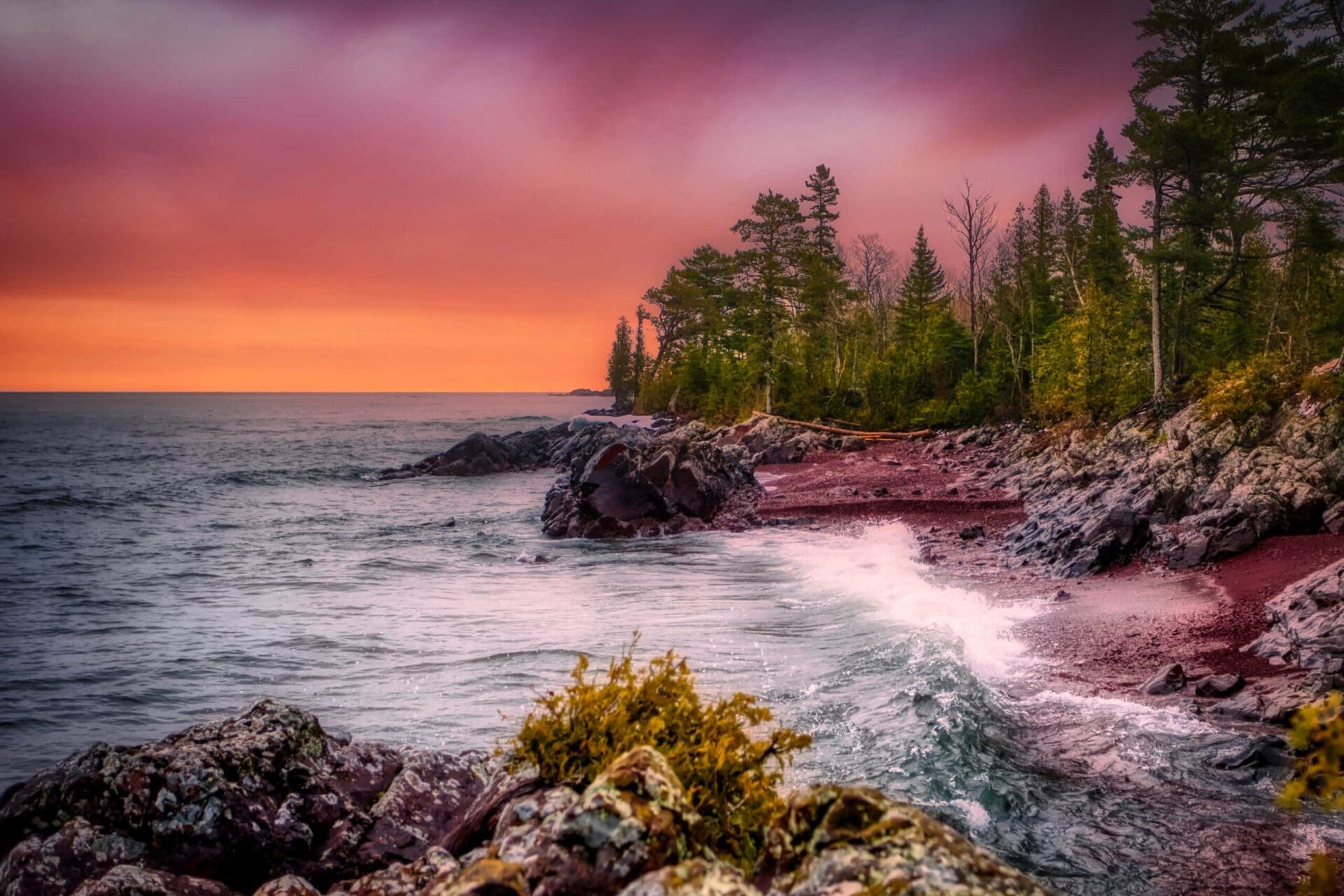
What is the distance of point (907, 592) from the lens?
49.7 ft

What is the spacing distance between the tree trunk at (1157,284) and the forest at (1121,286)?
0.25 ft

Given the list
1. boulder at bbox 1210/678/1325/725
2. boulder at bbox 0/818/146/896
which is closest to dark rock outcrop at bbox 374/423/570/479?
boulder at bbox 0/818/146/896

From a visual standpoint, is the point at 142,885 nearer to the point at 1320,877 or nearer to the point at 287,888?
the point at 287,888

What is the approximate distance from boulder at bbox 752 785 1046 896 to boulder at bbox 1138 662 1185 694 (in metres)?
8.47

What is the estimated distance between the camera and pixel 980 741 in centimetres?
818

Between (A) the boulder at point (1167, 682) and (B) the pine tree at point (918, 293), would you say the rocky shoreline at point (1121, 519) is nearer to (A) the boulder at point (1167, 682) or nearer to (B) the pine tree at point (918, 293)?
(A) the boulder at point (1167, 682)

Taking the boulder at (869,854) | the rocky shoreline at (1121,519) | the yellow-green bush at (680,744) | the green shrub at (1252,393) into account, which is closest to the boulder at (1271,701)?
the rocky shoreline at (1121,519)

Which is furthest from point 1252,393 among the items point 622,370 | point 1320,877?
point 622,370

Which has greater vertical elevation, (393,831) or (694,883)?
(694,883)

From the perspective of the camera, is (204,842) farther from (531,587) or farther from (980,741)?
(531,587)

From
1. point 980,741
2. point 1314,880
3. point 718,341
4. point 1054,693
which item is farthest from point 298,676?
point 718,341

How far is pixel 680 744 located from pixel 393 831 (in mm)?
3184

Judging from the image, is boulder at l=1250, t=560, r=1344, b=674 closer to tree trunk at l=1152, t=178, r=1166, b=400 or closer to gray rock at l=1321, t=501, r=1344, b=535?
gray rock at l=1321, t=501, r=1344, b=535

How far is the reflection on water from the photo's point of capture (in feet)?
22.7
